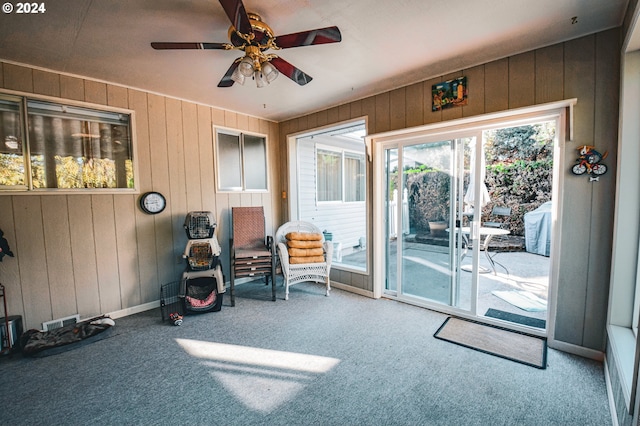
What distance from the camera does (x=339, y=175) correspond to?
5973 mm

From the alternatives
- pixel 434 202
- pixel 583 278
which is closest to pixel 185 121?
pixel 434 202

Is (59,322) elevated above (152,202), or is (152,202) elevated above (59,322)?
(152,202)

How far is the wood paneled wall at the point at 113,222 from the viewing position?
101 inches

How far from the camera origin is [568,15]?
1.91 meters

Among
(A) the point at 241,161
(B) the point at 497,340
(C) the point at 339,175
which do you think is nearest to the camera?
(B) the point at 497,340

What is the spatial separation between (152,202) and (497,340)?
12.9ft

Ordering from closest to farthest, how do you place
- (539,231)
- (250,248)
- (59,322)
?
(59,322), (250,248), (539,231)

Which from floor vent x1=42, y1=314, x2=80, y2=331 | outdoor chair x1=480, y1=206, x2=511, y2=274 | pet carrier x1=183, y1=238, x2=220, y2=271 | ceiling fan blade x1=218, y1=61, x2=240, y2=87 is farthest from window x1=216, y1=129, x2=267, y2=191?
outdoor chair x1=480, y1=206, x2=511, y2=274

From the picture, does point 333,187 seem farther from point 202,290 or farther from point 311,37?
point 311,37

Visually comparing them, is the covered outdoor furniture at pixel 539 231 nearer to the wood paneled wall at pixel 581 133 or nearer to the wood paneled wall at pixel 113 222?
the wood paneled wall at pixel 581 133

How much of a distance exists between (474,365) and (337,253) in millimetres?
3344

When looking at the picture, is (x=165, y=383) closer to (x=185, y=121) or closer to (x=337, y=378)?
(x=337, y=378)

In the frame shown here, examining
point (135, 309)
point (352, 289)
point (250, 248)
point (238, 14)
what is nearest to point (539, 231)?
point (352, 289)

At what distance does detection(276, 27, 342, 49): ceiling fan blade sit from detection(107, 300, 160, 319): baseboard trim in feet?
10.7
